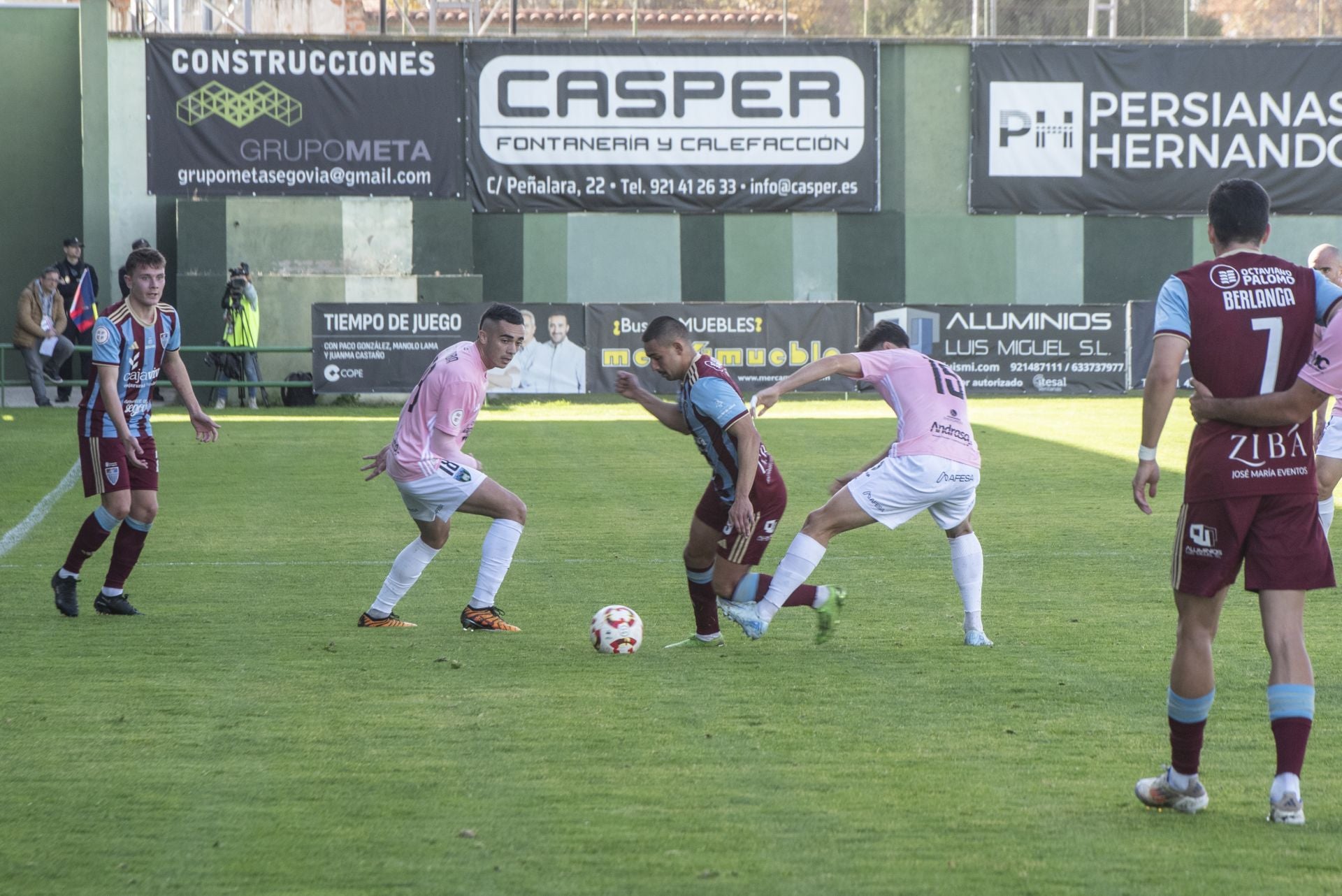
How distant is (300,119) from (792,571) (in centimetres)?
2406

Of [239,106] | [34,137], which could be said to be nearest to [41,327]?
[239,106]

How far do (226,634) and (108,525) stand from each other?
4.02 feet

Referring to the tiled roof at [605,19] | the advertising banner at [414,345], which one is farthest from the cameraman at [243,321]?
the tiled roof at [605,19]

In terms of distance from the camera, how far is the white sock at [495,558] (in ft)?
29.8

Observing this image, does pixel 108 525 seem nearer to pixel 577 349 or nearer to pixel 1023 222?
pixel 577 349

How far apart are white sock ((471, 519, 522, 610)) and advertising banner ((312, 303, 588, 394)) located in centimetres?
1639

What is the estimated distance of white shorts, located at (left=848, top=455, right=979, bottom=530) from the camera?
816 cm

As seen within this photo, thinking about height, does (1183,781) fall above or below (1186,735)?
below

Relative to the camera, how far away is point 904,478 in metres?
8.16

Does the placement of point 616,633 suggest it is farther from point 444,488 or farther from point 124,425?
point 124,425

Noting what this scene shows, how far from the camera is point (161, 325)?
31.4ft

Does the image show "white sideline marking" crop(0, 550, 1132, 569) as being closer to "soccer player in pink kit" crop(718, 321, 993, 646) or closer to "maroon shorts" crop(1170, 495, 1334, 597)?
"soccer player in pink kit" crop(718, 321, 993, 646)

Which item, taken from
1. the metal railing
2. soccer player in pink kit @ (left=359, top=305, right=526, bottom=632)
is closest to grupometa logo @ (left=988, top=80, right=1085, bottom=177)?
the metal railing

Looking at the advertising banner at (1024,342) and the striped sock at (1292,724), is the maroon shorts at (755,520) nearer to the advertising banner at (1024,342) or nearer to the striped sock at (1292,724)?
the striped sock at (1292,724)
